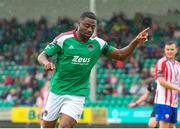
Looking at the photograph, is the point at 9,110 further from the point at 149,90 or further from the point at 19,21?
the point at 149,90

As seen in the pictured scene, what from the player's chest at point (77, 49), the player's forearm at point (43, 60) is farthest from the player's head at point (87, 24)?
the player's forearm at point (43, 60)

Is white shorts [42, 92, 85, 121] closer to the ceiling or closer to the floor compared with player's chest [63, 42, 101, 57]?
closer to the floor

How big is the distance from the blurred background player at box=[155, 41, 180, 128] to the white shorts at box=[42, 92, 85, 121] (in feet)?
7.57

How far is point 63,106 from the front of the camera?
686cm

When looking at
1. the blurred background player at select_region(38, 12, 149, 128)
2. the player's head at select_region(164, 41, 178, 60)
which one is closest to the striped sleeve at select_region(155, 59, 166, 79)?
the player's head at select_region(164, 41, 178, 60)

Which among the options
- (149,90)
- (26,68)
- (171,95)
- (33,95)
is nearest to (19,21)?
(26,68)

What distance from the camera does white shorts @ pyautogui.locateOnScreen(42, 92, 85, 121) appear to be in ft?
22.3

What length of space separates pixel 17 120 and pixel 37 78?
2.69 m

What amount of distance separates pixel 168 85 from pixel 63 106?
8.10 ft

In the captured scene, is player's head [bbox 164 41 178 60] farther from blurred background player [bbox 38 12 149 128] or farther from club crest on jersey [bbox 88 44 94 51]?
club crest on jersey [bbox 88 44 94 51]

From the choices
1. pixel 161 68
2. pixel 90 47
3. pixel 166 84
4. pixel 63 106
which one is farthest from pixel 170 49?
pixel 63 106

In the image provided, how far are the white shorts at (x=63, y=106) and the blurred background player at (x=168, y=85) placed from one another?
7.57 feet

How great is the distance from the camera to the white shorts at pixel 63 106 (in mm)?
6785

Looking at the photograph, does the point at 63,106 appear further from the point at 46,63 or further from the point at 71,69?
the point at 46,63
